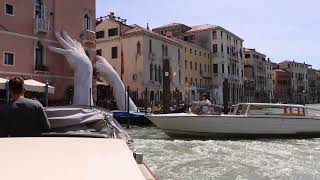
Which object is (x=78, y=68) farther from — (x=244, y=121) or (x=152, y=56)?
(x=152, y=56)

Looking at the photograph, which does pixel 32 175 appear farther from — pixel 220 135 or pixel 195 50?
pixel 195 50

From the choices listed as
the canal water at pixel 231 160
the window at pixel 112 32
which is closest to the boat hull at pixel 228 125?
the canal water at pixel 231 160

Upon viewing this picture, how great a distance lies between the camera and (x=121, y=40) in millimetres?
38719

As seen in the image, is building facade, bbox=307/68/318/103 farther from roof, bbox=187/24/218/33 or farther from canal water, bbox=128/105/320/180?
canal water, bbox=128/105/320/180

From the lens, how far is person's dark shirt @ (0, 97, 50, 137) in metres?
3.83

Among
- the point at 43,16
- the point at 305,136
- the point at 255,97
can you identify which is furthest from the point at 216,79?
the point at 305,136

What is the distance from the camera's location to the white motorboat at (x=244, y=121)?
1433cm

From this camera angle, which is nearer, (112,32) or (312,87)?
(112,32)

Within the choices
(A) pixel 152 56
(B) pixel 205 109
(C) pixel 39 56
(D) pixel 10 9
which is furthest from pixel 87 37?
(B) pixel 205 109

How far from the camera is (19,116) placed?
3.83m

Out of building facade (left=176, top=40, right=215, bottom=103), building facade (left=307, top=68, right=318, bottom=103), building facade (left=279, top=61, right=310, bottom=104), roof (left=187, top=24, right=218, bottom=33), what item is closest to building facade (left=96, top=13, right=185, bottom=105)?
building facade (left=176, top=40, right=215, bottom=103)

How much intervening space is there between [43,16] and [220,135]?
13.3 m

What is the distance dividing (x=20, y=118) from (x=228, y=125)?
11.1 m

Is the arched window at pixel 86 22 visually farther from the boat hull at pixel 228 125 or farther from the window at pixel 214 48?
the window at pixel 214 48
